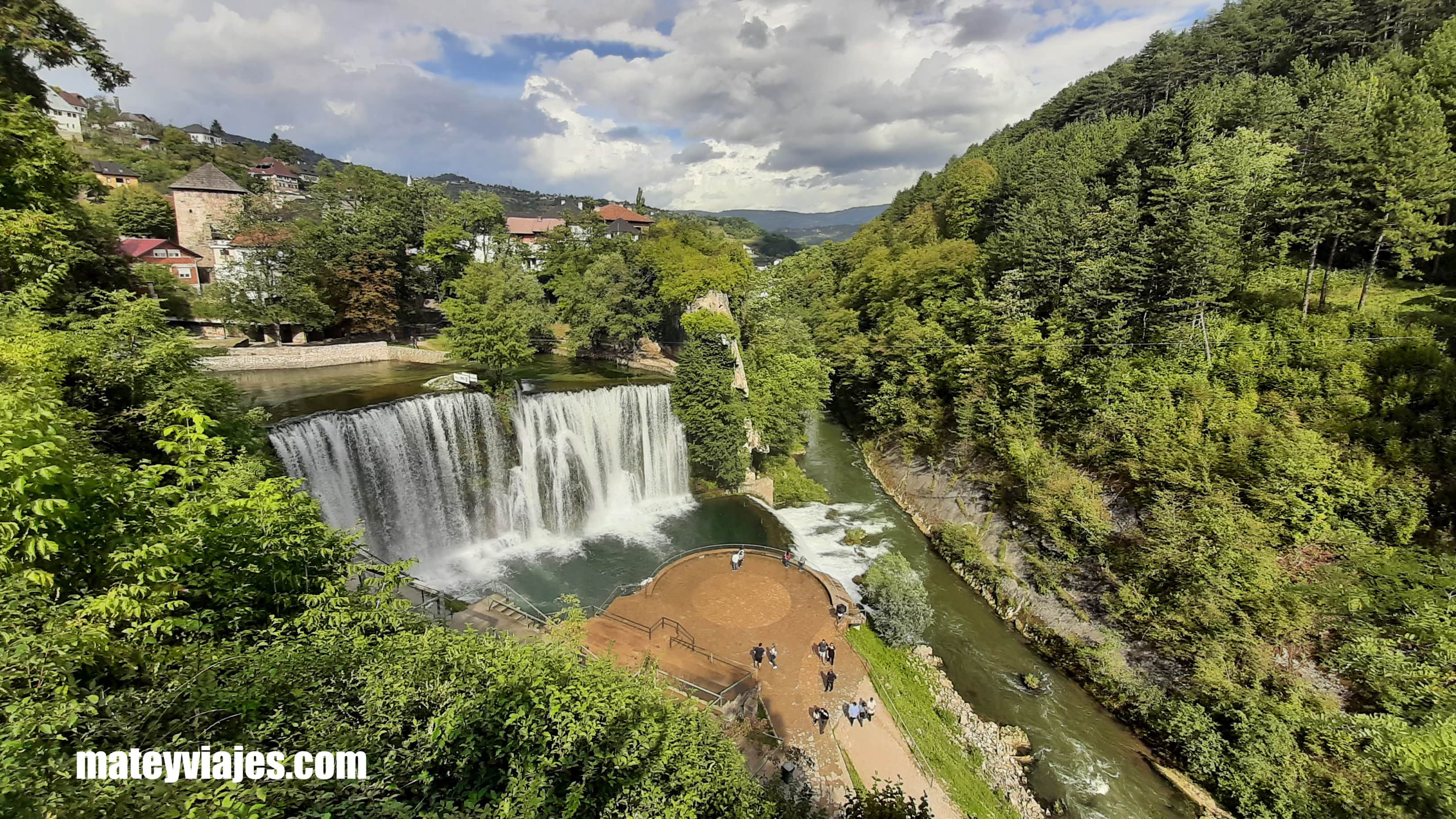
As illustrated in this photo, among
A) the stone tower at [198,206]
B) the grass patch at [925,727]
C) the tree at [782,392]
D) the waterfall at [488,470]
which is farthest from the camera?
the stone tower at [198,206]

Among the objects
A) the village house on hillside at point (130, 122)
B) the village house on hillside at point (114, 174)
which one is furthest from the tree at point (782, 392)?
the village house on hillside at point (130, 122)

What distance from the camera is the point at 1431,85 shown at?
2336 centimetres

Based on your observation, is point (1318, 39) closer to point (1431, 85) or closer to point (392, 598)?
point (1431, 85)

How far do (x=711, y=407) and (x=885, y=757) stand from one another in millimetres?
→ 18056

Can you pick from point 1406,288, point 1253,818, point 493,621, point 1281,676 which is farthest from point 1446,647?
point 493,621

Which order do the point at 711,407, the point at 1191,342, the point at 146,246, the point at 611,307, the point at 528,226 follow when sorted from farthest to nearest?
the point at 528,226, the point at 611,307, the point at 146,246, the point at 711,407, the point at 1191,342

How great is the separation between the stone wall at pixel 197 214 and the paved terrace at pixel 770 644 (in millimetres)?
47103

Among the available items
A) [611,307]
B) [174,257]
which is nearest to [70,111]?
[174,257]

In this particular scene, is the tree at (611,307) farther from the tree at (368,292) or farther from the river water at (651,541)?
the tree at (368,292)

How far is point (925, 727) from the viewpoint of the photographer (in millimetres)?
15484

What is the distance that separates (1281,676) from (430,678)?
70.6ft

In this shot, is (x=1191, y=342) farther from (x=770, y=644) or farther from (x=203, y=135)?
(x=203, y=135)

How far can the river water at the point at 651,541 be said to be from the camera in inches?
625

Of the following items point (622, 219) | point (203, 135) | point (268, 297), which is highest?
point (203, 135)
